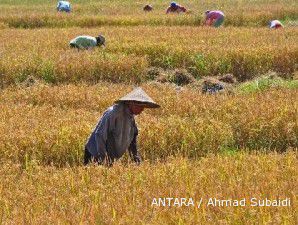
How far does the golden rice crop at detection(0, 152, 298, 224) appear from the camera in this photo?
4.05 meters

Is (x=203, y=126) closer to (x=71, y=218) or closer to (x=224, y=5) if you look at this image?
(x=71, y=218)

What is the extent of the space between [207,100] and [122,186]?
4.38m

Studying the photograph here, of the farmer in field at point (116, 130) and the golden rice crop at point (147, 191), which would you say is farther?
the farmer in field at point (116, 130)

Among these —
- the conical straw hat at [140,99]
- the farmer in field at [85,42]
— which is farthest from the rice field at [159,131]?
the conical straw hat at [140,99]

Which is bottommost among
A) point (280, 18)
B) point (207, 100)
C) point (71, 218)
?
point (71, 218)

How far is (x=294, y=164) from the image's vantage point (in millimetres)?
5699

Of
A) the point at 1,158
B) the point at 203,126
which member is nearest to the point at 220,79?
the point at 203,126

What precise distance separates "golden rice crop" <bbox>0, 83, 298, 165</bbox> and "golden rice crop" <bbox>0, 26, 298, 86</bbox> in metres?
3.06

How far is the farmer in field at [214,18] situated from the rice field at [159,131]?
279cm

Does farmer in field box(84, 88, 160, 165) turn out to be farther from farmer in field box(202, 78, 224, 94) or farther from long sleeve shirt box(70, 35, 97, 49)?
long sleeve shirt box(70, 35, 97, 49)

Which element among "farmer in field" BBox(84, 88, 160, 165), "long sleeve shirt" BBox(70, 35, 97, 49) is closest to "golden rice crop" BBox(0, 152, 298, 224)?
"farmer in field" BBox(84, 88, 160, 165)

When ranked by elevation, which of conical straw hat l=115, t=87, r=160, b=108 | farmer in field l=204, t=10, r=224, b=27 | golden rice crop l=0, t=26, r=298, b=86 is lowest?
conical straw hat l=115, t=87, r=160, b=108

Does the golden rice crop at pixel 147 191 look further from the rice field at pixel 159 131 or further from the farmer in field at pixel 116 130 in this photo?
the farmer in field at pixel 116 130

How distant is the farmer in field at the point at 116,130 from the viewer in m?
5.67
